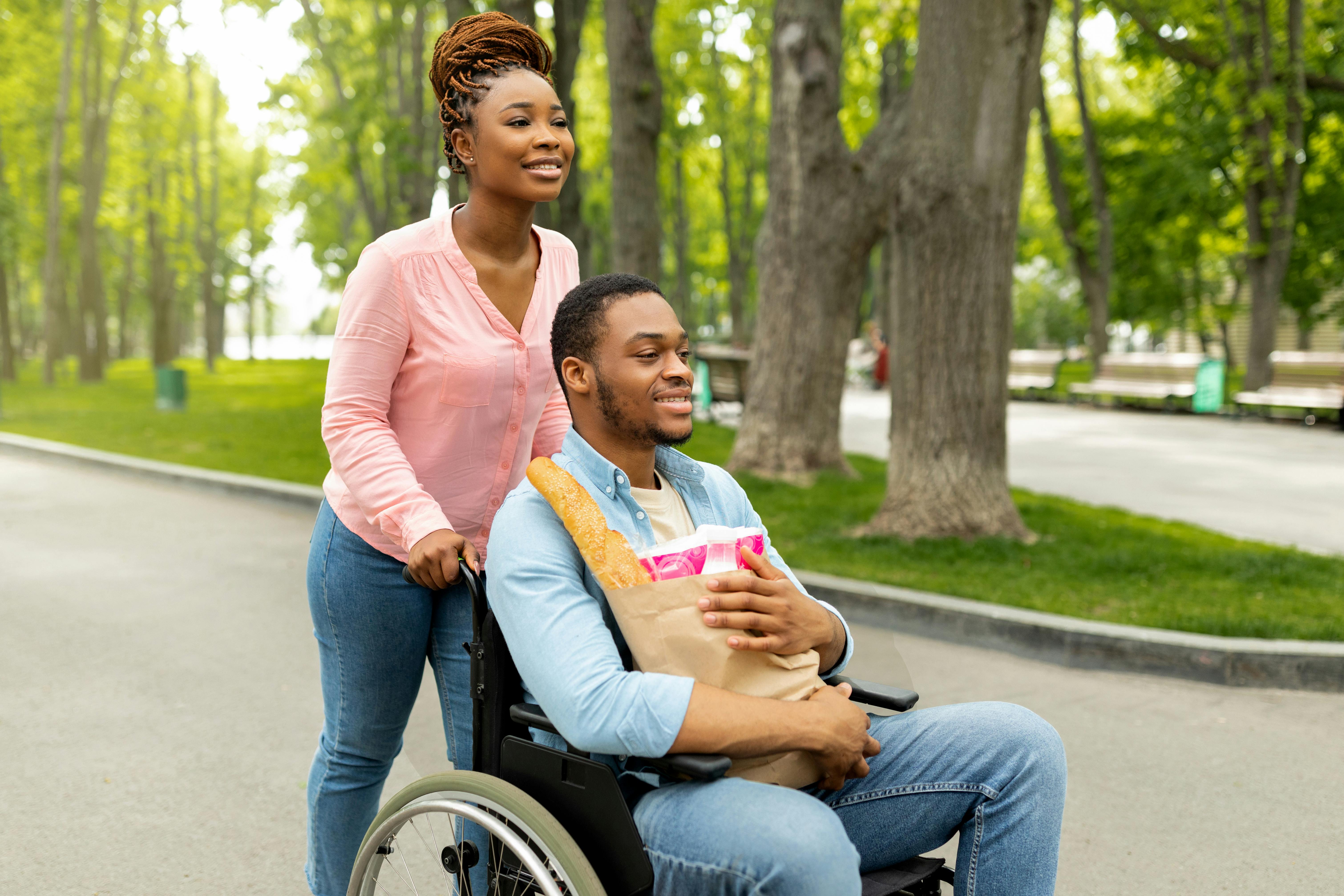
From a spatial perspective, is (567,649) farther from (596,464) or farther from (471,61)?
(471,61)

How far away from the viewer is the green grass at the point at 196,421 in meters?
13.0

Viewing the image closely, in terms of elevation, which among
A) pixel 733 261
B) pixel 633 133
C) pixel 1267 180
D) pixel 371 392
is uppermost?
pixel 1267 180

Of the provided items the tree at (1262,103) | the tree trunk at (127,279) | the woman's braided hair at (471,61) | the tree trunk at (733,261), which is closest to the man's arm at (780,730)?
the woman's braided hair at (471,61)

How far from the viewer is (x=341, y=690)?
2561 mm

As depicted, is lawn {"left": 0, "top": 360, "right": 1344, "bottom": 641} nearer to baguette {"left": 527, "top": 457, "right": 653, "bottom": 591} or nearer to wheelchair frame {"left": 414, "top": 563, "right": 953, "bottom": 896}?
wheelchair frame {"left": 414, "top": 563, "right": 953, "bottom": 896}

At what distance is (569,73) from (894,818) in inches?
418

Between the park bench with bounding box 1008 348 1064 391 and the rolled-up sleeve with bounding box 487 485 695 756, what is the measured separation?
24.9m

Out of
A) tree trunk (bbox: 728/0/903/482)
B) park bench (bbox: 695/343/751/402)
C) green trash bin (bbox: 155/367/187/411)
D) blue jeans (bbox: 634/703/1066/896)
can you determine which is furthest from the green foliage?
blue jeans (bbox: 634/703/1066/896)

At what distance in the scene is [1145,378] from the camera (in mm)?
22484

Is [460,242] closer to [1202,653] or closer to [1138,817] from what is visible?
[1138,817]

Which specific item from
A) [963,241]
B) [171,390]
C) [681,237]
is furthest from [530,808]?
[681,237]

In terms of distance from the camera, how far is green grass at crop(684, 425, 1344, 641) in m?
6.03

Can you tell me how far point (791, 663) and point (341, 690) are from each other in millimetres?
1056

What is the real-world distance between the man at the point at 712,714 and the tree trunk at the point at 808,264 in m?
8.40
